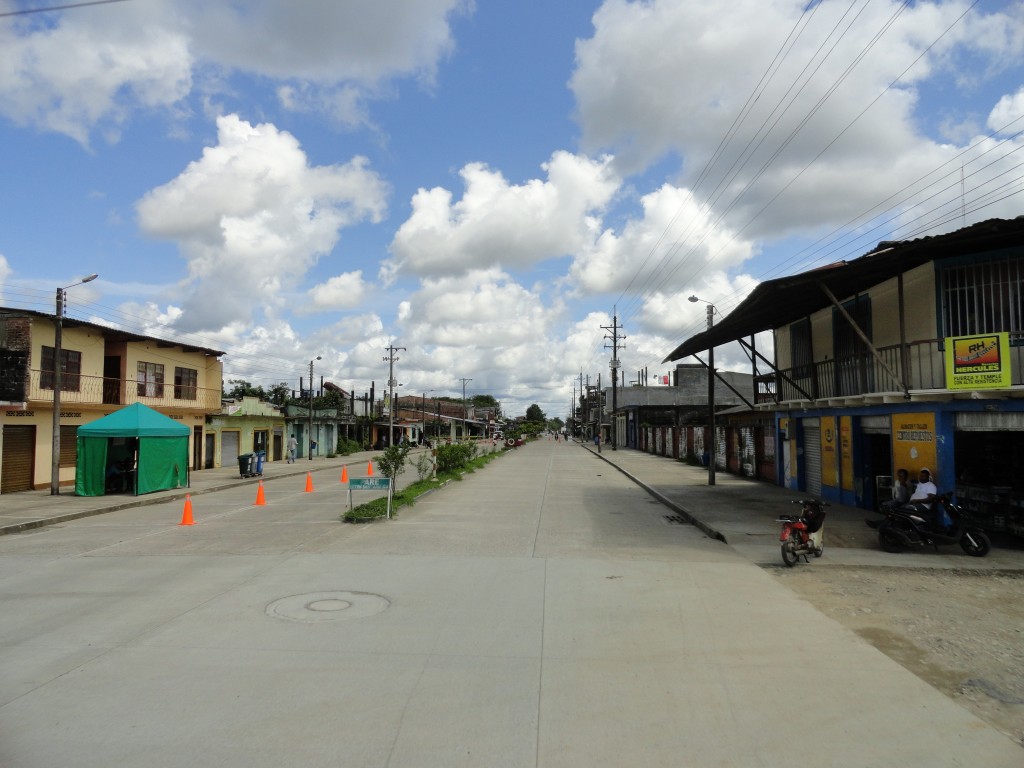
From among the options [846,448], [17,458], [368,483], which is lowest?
[368,483]

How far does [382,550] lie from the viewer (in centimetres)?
1122

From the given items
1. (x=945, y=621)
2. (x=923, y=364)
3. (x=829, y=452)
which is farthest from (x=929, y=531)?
(x=829, y=452)

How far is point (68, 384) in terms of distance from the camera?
82.1 feet

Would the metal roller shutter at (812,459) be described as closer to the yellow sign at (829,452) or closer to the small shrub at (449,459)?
the yellow sign at (829,452)

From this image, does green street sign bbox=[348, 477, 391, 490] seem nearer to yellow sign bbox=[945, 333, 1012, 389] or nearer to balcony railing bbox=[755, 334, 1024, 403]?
balcony railing bbox=[755, 334, 1024, 403]

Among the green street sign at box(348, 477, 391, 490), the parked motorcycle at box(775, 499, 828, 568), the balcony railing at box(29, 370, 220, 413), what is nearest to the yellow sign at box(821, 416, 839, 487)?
the parked motorcycle at box(775, 499, 828, 568)

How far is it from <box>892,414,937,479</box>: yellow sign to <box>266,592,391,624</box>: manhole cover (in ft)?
34.4

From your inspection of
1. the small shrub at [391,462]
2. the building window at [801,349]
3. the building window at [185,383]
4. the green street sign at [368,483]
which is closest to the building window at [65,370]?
the building window at [185,383]

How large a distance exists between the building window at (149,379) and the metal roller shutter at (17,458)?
20.6 feet

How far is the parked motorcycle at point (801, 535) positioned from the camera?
1031cm

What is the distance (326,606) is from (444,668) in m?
2.46

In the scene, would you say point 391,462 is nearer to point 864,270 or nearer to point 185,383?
point 864,270

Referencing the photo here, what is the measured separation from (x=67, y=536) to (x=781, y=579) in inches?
518

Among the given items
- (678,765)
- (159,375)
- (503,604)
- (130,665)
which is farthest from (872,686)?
(159,375)
